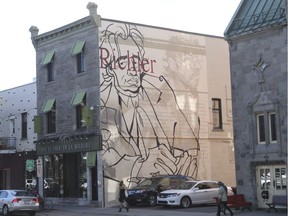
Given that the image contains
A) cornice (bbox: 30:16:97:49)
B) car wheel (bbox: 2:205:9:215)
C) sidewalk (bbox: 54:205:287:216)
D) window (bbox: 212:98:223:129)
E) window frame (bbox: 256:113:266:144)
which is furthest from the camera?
window (bbox: 212:98:223:129)

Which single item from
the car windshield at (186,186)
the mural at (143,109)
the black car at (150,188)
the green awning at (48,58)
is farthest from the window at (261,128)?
the green awning at (48,58)

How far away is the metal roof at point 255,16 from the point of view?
Result: 83.0 ft

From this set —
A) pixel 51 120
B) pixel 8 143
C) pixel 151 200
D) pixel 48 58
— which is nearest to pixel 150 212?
pixel 151 200

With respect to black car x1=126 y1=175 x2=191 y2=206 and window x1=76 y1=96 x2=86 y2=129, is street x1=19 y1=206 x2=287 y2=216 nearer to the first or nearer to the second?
black car x1=126 y1=175 x2=191 y2=206

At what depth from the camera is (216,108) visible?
128 ft

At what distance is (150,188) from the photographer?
3119cm

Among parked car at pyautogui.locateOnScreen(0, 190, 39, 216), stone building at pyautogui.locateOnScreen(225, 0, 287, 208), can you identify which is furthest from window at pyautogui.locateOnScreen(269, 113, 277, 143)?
parked car at pyautogui.locateOnScreen(0, 190, 39, 216)

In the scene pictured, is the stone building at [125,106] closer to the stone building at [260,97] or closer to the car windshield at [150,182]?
the car windshield at [150,182]

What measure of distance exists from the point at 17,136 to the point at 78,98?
944cm

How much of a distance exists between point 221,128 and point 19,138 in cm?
1528

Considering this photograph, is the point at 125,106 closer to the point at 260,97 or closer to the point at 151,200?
the point at 151,200

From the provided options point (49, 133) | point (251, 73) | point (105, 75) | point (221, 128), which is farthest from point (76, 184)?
point (251, 73)

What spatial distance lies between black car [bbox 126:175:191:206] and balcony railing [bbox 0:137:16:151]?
13.4m

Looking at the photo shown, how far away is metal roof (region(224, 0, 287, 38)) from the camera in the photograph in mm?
25312
